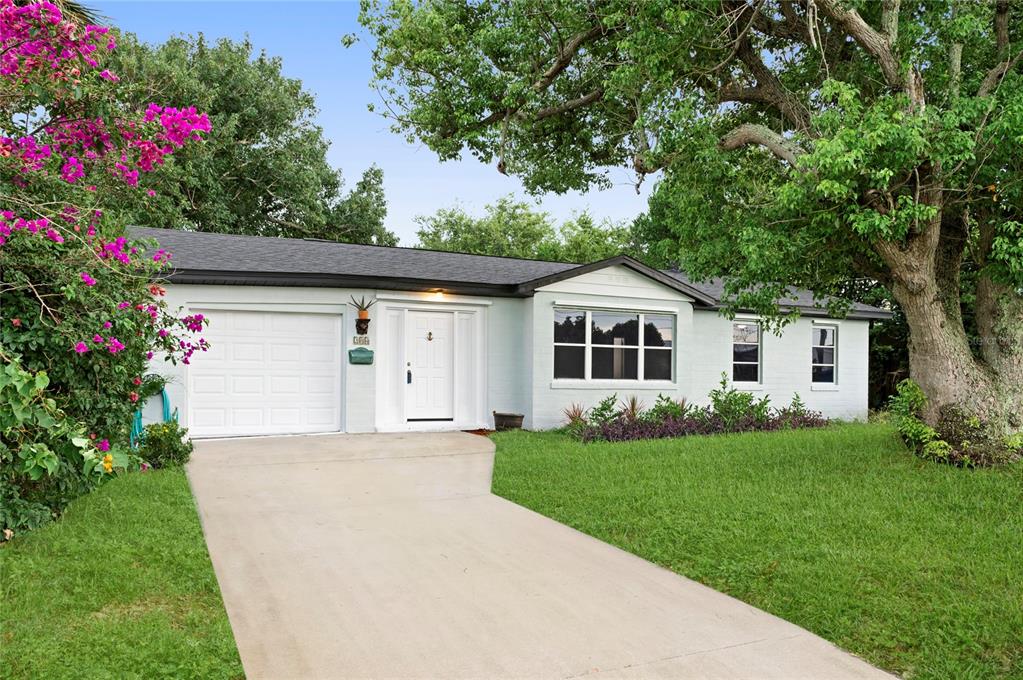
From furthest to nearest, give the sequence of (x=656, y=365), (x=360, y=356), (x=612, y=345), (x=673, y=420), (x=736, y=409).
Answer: (x=656, y=365) < (x=612, y=345) < (x=736, y=409) < (x=673, y=420) < (x=360, y=356)

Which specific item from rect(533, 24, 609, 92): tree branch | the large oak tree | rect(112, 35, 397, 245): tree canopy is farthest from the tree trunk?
→ rect(112, 35, 397, 245): tree canopy

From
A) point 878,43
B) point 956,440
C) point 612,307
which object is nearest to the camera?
point 956,440

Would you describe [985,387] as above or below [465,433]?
above

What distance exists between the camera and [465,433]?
11.9 metres

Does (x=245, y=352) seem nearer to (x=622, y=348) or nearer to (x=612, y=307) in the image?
(x=612, y=307)

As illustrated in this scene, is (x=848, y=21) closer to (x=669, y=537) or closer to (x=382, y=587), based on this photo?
(x=669, y=537)

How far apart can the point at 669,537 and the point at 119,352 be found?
4.67 metres

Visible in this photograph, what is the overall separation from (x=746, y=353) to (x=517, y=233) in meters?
26.3

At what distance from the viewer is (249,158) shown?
24.8 metres

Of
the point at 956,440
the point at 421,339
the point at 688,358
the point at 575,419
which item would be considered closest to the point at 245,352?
the point at 421,339

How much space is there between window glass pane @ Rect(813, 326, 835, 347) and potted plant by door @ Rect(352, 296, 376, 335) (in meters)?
10.3

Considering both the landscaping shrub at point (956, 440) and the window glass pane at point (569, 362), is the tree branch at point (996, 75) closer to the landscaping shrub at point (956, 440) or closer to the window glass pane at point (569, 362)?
the landscaping shrub at point (956, 440)

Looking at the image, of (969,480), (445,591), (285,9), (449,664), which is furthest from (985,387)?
(285,9)

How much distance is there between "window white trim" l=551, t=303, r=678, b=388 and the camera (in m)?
12.9
